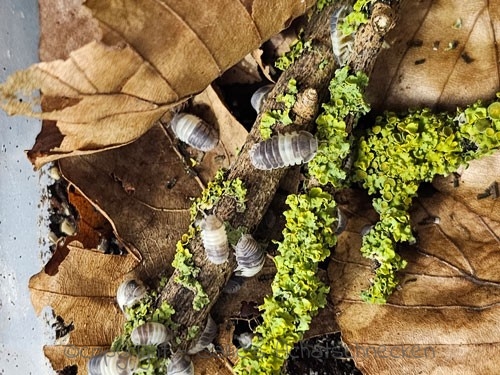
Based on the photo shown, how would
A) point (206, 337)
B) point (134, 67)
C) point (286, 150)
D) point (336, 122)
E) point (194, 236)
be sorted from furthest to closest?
point (206, 337)
point (194, 236)
point (336, 122)
point (286, 150)
point (134, 67)

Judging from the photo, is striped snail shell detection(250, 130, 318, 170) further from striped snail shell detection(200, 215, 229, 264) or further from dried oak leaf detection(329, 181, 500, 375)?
dried oak leaf detection(329, 181, 500, 375)

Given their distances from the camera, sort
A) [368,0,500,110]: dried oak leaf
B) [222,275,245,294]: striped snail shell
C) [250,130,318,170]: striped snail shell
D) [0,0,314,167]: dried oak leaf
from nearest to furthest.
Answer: [0,0,314,167]: dried oak leaf → [250,130,318,170]: striped snail shell → [368,0,500,110]: dried oak leaf → [222,275,245,294]: striped snail shell

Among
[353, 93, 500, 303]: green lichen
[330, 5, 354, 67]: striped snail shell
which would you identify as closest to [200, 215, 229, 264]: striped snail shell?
[353, 93, 500, 303]: green lichen

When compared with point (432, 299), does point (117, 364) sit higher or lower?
higher

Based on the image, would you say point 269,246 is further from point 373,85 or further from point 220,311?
point 373,85

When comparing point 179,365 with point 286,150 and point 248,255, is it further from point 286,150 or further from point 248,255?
point 286,150

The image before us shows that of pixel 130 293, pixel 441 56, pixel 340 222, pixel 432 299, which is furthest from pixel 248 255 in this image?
pixel 441 56

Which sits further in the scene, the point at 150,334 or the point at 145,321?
the point at 145,321
